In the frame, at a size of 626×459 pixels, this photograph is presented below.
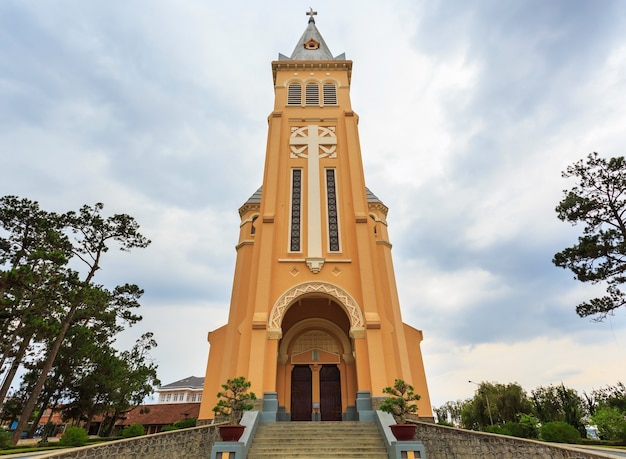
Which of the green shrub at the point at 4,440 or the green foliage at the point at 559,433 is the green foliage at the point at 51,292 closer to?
the green shrub at the point at 4,440

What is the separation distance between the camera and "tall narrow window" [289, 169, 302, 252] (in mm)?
15344

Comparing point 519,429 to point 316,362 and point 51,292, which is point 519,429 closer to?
point 316,362

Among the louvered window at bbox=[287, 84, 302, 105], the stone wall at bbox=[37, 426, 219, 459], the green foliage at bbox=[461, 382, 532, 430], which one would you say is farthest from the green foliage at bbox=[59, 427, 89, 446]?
the green foliage at bbox=[461, 382, 532, 430]

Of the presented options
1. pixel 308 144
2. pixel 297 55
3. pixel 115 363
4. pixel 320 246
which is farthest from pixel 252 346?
pixel 297 55

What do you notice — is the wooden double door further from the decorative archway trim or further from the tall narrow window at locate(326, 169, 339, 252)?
the tall narrow window at locate(326, 169, 339, 252)

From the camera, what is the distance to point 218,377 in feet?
50.6

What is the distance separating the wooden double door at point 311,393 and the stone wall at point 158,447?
5.19 meters

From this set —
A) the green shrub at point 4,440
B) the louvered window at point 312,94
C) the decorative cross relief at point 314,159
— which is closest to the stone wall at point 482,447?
the decorative cross relief at point 314,159

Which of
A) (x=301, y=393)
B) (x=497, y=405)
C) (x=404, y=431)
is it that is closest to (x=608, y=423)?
(x=404, y=431)

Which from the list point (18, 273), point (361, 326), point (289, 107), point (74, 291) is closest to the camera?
point (18, 273)

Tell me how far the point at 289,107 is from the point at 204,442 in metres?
15.6

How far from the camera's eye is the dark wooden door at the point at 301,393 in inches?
582

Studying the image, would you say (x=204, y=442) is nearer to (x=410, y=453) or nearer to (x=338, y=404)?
(x=410, y=453)

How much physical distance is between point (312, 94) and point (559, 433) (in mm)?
18117
